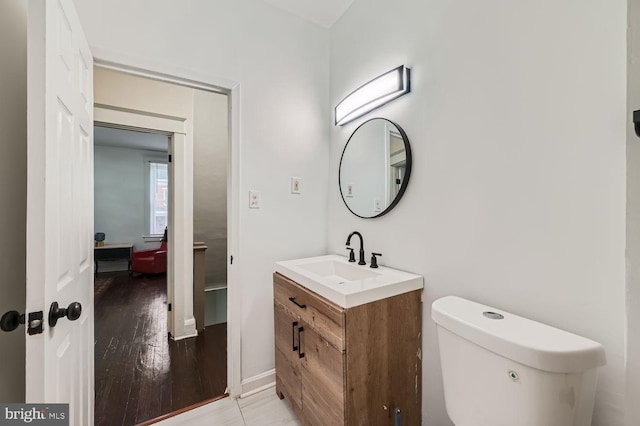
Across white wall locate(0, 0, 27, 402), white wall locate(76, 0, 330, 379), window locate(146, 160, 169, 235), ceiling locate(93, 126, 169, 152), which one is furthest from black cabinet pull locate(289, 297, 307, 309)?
window locate(146, 160, 169, 235)

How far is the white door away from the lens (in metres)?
0.72

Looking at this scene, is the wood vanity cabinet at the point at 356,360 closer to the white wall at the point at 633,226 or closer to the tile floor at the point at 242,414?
the tile floor at the point at 242,414

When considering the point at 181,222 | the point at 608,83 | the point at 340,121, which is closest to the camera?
the point at 608,83

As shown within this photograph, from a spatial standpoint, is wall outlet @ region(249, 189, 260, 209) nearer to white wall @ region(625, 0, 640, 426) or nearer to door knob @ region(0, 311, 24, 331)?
door knob @ region(0, 311, 24, 331)

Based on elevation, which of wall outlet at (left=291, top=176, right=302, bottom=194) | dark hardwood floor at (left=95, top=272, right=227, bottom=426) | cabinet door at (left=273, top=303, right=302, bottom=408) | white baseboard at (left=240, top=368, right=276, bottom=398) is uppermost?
wall outlet at (left=291, top=176, right=302, bottom=194)

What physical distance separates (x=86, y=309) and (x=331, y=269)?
1310mm

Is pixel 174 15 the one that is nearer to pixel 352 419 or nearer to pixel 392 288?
pixel 392 288

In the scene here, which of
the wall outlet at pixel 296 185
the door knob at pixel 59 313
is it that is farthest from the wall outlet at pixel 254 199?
the door knob at pixel 59 313

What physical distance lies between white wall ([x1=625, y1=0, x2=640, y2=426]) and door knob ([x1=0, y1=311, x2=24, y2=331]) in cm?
164

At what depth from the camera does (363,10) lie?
1.69 metres

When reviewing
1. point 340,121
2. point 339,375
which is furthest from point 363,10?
point 339,375

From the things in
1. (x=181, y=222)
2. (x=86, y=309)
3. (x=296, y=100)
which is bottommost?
(x=86, y=309)

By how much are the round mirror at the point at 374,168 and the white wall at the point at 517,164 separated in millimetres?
60

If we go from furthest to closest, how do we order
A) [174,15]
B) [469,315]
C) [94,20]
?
[174,15] < [94,20] < [469,315]
